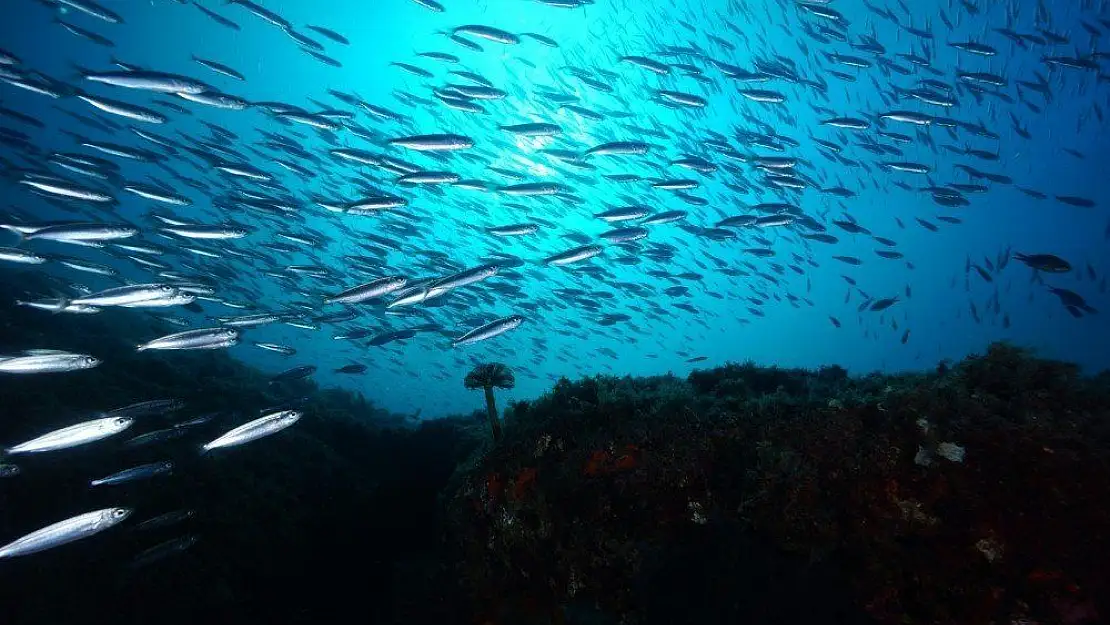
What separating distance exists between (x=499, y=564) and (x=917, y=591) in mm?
3721

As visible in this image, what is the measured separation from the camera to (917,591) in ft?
10.4

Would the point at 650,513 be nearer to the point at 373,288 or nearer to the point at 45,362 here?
the point at 373,288

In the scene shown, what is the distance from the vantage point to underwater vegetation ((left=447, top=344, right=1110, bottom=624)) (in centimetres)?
297

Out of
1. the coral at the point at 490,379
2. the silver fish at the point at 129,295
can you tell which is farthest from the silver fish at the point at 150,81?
the coral at the point at 490,379

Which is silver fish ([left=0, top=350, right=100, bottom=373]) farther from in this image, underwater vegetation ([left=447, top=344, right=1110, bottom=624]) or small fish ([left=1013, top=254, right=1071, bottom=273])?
small fish ([left=1013, top=254, right=1071, bottom=273])

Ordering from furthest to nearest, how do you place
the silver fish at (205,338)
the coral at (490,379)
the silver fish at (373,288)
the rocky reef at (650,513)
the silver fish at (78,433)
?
the silver fish at (373,288)
the coral at (490,379)
the silver fish at (205,338)
the silver fish at (78,433)
the rocky reef at (650,513)

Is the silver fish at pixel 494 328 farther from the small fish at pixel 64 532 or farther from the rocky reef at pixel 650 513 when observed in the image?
the small fish at pixel 64 532

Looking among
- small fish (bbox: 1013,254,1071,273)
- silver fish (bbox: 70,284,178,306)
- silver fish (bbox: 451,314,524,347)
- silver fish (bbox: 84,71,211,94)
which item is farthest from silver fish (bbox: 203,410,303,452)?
small fish (bbox: 1013,254,1071,273)

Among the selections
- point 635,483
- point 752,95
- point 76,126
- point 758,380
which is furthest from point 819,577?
point 76,126

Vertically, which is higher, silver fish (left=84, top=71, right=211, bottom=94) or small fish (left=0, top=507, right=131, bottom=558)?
silver fish (left=84, top=71, right=211, bottom=94)

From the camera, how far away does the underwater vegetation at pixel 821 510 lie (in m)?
2.97

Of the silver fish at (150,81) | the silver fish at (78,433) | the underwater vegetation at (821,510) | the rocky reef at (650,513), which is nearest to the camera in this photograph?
the underwater vegetation at (821,510)

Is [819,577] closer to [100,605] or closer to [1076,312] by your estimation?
[100,605]

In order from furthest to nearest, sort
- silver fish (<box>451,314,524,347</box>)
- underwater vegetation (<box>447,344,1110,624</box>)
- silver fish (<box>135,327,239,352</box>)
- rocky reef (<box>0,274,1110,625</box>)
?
silver fish (<box>451,314,524,347</box>) → silver fish (<box>135,327,239,352</box>) → rocky reef (<box>0,274,1110,625</box>) → underwater vegetation (<box>447,344,1110,624</box>)
